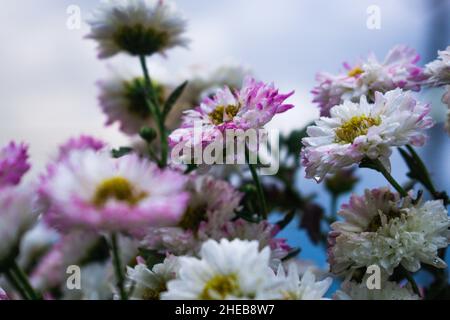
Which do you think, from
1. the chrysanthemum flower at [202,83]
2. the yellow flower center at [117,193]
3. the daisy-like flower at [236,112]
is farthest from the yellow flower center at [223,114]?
the chrysanthemum flower at [202,83]

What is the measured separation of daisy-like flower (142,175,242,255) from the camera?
37cm

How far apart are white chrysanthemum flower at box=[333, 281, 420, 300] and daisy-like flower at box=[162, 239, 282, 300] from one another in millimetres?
75

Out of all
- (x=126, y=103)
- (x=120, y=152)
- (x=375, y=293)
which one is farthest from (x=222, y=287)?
(x=126, y=103)

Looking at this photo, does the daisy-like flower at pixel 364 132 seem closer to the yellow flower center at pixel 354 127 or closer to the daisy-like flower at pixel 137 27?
the yellow flower center at pixel 354 127

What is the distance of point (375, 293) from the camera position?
0.33 meters

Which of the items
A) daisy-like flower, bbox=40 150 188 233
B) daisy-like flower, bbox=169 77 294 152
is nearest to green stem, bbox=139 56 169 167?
daisy-like flower, bbox=169 77 294 152

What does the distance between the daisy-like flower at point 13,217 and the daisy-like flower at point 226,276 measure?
2.5 inches

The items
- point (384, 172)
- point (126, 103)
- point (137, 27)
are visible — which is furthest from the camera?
point (126, 103)

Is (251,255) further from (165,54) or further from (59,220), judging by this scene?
(165,54)

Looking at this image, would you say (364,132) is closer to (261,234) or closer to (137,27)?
(261,234)

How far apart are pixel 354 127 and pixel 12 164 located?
19cm

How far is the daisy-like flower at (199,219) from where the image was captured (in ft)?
1.22

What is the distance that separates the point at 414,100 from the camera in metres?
0.34
